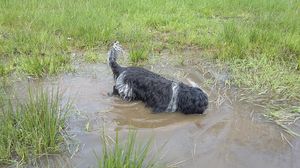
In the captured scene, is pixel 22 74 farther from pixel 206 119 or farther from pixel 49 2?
pixel 49 2

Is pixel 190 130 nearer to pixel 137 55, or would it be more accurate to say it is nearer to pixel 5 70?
pixel 137 55

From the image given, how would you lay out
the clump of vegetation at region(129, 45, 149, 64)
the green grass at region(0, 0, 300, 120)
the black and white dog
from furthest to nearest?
the clump of vegetation at region(129, 45, 149, 64) → the green grass at region(0, 0, 300, 120) → the black and white dog

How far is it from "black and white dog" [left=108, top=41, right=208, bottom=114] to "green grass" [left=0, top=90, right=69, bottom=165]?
1151 mm

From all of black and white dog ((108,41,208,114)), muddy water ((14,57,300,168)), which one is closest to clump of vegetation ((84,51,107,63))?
muddy water ((14,57,300,168))

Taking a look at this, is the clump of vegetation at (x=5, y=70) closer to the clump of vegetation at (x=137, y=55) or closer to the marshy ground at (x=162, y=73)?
the marshy ground at (x=162, y=73)

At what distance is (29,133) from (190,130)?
5.57ft

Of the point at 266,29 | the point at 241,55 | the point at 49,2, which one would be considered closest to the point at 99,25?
the point at 49,2

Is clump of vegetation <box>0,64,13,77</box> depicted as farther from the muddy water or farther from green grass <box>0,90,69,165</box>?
green grass <box>0,90,69,165</box>

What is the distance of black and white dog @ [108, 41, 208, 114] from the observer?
14.8 ft

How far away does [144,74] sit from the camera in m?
4.88

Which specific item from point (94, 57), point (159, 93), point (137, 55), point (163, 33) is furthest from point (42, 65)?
point (163, 33)

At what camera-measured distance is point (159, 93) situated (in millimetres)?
4602

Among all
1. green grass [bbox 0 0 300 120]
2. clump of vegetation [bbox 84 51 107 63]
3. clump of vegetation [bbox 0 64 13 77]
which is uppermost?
green grass [bbox 0 0 300 120]

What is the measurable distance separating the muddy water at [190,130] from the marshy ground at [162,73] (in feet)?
0.04
